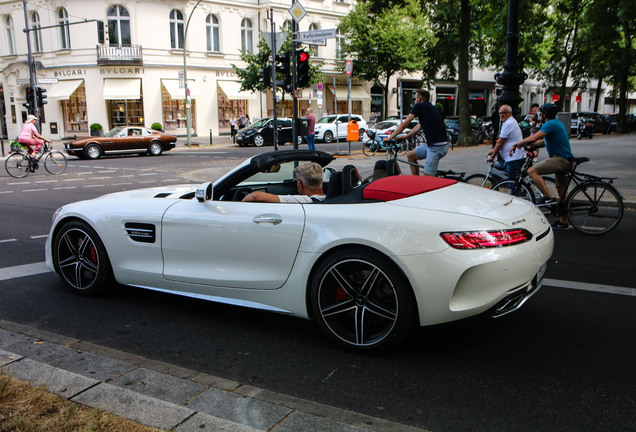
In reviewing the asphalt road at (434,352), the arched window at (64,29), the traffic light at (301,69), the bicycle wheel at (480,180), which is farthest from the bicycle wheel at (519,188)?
the arched window at (64,29)

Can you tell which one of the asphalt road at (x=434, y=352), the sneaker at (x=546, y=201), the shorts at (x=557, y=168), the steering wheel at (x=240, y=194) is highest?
the steering wheel at (x=240, y=194)

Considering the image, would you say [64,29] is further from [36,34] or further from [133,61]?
[133,61]

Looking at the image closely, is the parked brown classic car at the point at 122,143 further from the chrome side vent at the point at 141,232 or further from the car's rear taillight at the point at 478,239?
the car's rear taillight at the point at 478,239

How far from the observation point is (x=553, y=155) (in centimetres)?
783

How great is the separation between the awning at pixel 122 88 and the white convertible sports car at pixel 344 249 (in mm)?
34864

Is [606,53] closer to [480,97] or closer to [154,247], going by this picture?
[480,97]

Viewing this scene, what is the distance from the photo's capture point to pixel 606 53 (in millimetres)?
35000

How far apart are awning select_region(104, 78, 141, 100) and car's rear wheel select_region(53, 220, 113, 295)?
3450cm

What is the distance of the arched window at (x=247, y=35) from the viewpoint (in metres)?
42.2

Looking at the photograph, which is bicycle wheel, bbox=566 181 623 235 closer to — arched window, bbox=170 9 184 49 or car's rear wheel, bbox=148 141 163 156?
car's rear wheel, bbox=148 141 163 156

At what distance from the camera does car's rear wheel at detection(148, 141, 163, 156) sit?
26200mm

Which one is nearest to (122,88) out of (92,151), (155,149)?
(155,149)

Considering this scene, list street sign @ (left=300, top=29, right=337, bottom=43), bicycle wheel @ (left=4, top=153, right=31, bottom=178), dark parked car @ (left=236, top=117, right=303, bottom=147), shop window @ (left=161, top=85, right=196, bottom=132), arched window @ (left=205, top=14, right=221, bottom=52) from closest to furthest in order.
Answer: street sign @ (left=300, top=29, right=337, bottom=43), bicycle wheel @ (left=4, top=153, right=31, bottom=178), dark parked car @ (left=236, top=117, right=303, bottom=147), shop window @ (left=161, top=85, right=196, bottom=132), arched window @ (left=205, top=14, right=221, bottom=52)

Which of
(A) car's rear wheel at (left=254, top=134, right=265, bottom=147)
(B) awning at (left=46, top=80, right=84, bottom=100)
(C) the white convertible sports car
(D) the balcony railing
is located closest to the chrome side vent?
(C) the white convertible sports car
